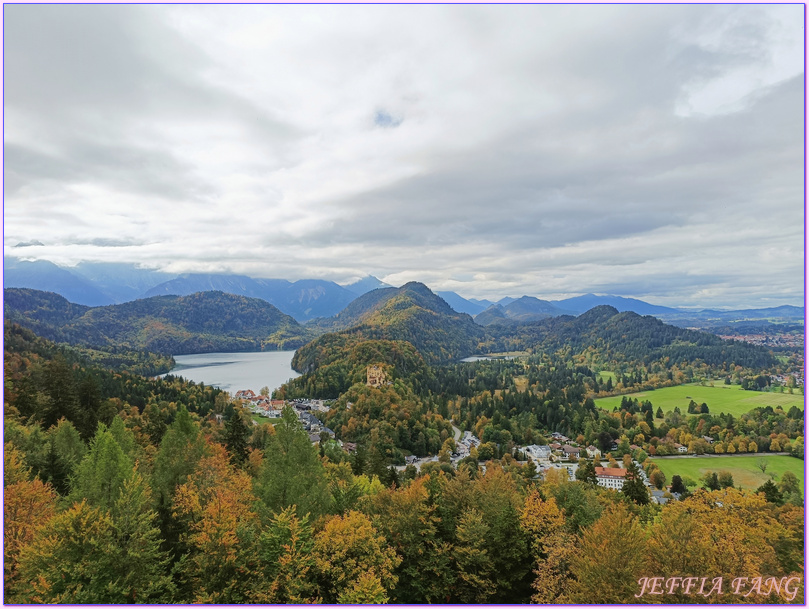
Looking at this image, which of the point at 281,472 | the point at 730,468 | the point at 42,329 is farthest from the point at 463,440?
the point at 42,329

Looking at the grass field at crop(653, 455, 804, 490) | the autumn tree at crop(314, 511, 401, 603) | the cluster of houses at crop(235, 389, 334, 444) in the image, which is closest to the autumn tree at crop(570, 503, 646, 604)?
the autumn tree at crop(314, 511, 401, 603)

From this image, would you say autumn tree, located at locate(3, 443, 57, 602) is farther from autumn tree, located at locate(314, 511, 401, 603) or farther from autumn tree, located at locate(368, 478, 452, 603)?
autumn tree, located at locate(368, 478, 452, 603)

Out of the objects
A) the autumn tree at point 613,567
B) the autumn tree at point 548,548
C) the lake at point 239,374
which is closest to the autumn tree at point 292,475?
the autumn tree at point 548,548

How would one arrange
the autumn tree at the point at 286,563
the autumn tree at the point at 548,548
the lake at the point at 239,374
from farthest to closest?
the lake at the point at 239,374
the autumn tree at the point at 548,548
the autumn tree at the point at 286,563

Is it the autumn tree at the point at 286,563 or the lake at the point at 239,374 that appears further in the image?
the lake at the point at 239,374

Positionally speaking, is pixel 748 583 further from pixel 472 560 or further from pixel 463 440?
pixel 463 440

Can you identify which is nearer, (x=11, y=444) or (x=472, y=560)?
(x=472, y=560)

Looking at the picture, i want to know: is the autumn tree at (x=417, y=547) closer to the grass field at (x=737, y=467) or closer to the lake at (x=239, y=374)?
the grass field at (x=737, y=467)
